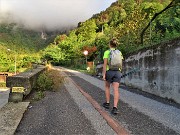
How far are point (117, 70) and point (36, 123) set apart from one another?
2.40 meters

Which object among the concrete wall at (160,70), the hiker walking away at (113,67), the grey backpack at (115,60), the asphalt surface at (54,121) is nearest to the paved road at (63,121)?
the asphalt surface at (54,121)

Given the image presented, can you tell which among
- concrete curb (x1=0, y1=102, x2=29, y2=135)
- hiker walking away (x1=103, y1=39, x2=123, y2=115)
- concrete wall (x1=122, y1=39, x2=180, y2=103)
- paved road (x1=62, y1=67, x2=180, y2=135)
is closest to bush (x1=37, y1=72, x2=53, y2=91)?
concrete wall (x1=122, y1=39, x2=180, y2=103)

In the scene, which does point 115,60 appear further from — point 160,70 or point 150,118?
point 160,70

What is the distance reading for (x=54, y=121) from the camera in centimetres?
697

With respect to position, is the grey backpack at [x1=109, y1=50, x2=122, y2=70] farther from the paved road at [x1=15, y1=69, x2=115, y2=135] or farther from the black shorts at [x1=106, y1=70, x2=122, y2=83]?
the paved road at [x1=15, y1=69, x2=115, y2=135]

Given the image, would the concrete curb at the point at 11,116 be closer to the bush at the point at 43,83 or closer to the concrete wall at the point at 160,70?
the bush at the point at 43,83

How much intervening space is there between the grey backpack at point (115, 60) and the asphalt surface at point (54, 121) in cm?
133

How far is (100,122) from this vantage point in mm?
6855

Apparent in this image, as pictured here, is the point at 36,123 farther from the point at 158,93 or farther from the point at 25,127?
the point at 158,93

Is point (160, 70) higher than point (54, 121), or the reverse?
point (160, 70)

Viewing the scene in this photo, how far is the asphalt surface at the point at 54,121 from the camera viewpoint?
6.11 meters

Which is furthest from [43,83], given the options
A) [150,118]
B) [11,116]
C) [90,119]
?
[150,118]

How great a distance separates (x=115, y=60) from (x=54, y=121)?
2117 millimetres

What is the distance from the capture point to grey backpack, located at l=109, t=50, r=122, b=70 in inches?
316
